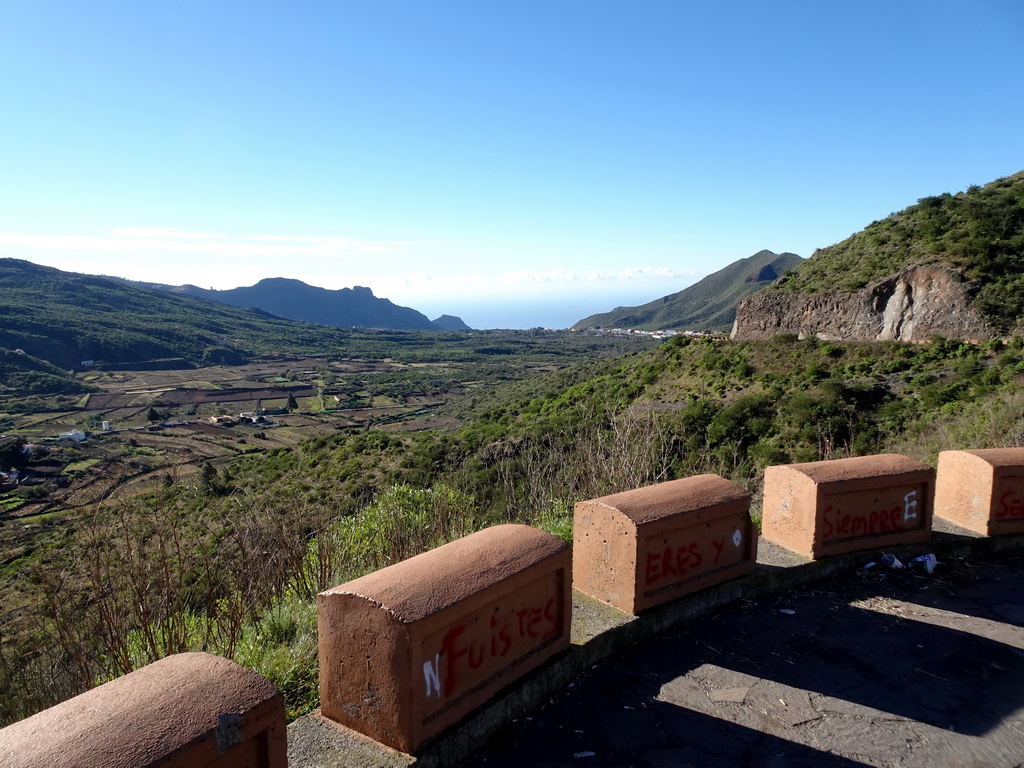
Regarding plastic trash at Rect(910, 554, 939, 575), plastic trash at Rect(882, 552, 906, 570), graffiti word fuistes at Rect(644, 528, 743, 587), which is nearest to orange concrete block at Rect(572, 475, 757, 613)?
graffiti word fuistes at Rect(644, 528, 743, 587)

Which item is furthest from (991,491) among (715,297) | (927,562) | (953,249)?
(715,297)

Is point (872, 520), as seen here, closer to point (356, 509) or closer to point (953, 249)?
point (356, 509)

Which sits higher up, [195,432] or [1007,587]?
[1007,587]

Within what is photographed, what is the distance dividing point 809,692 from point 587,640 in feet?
A: 3.82

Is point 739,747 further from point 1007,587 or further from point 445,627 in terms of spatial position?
point 1007,587

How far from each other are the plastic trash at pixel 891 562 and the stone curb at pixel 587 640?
0.06 meters

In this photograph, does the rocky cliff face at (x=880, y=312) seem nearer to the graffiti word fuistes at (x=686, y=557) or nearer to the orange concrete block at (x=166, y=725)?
the graffiti word fuistes at (x=686, y=557)

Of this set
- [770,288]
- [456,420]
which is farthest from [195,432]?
[770,288]

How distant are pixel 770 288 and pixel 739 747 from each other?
29700 mm

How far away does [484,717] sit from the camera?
2.81 m

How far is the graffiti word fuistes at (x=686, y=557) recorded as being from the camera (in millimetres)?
3828

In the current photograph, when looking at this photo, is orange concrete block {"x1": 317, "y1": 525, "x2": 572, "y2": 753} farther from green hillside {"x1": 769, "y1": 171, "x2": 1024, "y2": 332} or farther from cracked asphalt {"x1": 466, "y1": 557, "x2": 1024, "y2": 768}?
green hillside {"x1": 769, "y1": 171, "x2": 1024, "y2": 332}

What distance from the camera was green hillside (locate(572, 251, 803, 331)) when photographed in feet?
320

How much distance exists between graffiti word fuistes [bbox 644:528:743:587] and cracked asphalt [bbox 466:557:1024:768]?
0.34 meters
